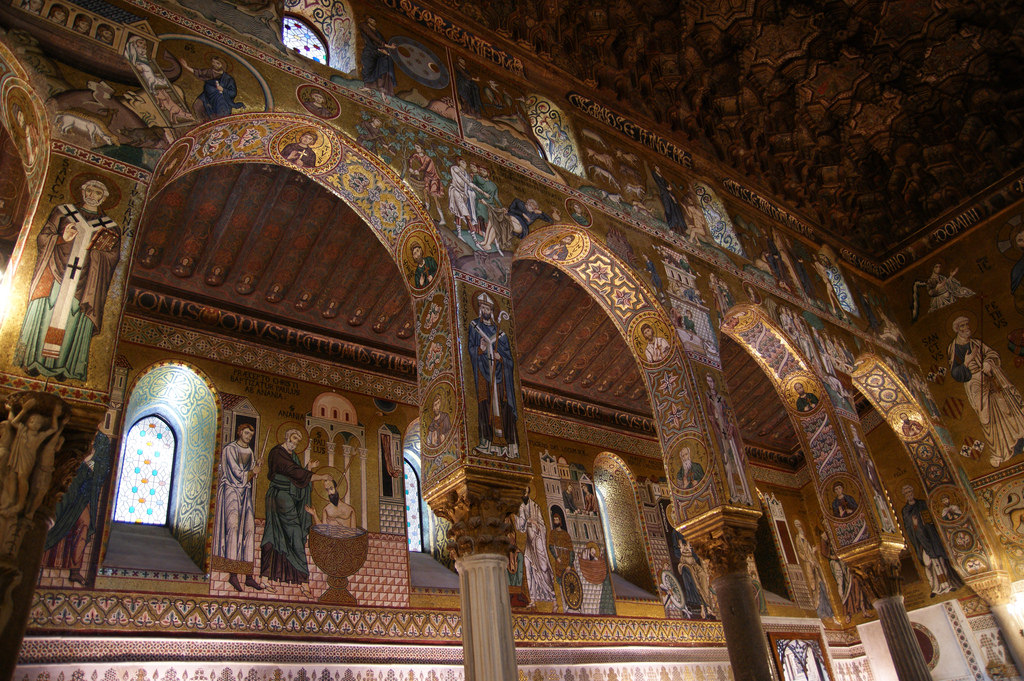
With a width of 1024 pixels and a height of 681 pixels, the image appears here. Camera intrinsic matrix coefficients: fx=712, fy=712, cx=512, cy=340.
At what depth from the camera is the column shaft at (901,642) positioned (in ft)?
28.3

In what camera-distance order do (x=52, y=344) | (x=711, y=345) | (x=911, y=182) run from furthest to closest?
1. (x=911, y=182)
2. (x=711, y=345)
3. (x=52, y=344)

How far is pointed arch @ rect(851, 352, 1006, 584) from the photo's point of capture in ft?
36.3

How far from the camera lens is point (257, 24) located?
6.77m

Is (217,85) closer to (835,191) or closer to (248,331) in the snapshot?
(248,331)

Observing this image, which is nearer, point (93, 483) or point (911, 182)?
point (93, 483)

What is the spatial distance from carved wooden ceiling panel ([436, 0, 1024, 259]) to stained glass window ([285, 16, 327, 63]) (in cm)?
463

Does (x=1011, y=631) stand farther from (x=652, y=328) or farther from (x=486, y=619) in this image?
(x=486, y=619)

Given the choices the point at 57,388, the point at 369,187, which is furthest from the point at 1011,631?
the point at 57,388

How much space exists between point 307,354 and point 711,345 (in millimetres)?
A: 5229

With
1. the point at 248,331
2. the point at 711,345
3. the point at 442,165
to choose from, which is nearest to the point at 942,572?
the point at 711,345

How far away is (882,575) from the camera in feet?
29.9

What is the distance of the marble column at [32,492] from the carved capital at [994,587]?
1215 centimetres

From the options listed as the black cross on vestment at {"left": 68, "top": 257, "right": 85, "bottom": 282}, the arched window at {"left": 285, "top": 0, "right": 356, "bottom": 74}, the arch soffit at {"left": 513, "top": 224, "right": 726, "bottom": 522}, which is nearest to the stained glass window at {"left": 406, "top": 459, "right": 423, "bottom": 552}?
the arch soffit at {"left": 513, "top": 224, "right": 726, "bottom": 522}

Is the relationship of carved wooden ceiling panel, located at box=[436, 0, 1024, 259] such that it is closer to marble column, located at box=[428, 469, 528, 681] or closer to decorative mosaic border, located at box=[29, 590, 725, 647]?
marble column, located at box=[428, 469, 528, 681]
